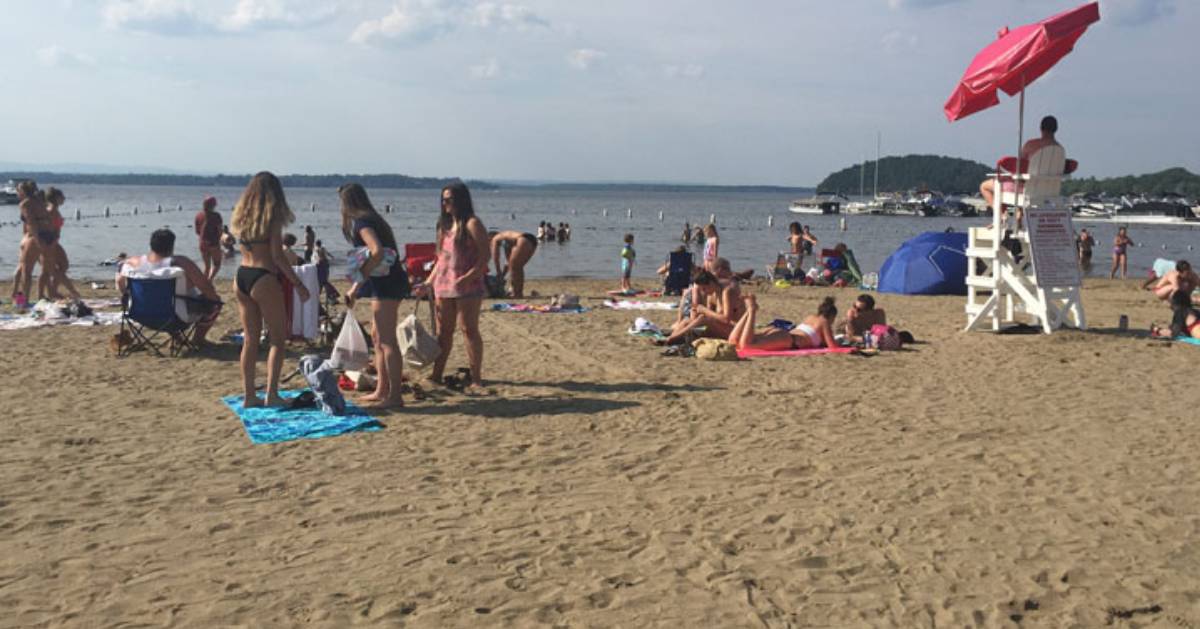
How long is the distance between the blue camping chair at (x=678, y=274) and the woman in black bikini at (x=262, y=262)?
9.80 metres

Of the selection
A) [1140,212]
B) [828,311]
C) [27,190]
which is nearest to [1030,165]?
[828,311]

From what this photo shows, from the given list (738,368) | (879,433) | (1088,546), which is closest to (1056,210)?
(738,368)

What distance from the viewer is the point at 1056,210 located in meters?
10.1

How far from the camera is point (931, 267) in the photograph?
1573 cm

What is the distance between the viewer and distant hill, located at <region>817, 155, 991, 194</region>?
161000 millimetres

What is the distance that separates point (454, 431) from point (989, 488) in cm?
299

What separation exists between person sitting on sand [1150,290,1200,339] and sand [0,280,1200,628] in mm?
2394

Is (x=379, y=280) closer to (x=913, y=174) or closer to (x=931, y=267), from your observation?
(x=931, y=267)

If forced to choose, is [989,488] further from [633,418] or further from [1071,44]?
[1071,44]

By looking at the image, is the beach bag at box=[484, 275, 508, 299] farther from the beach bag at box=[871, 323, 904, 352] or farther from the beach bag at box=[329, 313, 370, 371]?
the beach bag at box=[329, 313, 370, 371]

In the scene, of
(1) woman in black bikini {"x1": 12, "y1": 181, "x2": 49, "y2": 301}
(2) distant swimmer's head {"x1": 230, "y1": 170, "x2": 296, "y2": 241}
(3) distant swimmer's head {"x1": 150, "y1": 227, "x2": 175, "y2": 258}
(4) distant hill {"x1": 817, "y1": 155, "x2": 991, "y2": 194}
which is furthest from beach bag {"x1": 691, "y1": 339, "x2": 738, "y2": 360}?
(4) distant hill {"x1": 817, "y1": 155, "x2": 991, "y2": 194}

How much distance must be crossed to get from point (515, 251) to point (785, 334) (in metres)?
6.07

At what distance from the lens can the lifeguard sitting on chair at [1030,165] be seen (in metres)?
9.81

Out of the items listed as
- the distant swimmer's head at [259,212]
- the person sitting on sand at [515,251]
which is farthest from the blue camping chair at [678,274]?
the distant swimmer's head at [259,212]
